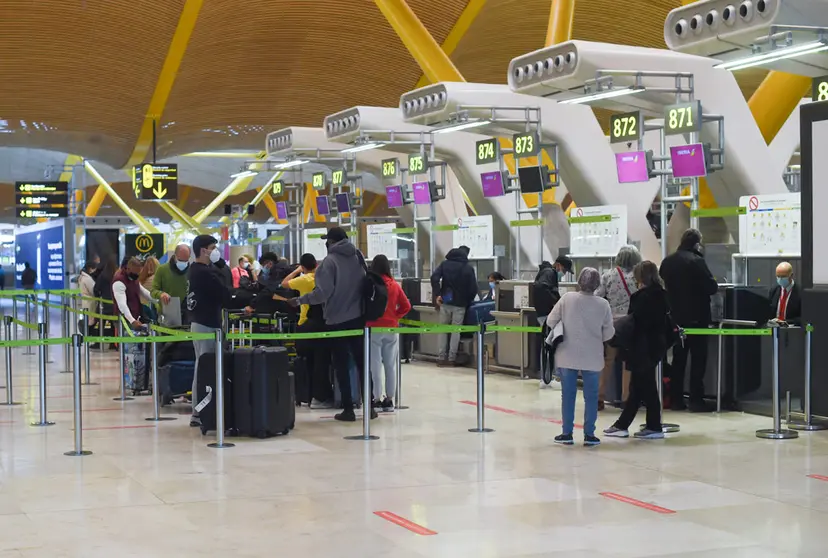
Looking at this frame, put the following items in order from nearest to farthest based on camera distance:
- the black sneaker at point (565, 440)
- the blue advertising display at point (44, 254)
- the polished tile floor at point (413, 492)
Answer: the polished tile floor at point (413, 492) → the black sneaker at point (565, 440) → the blue advertising display at point (44, 254)


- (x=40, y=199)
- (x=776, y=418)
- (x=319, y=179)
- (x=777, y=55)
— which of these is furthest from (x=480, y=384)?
(x=40, y=199)

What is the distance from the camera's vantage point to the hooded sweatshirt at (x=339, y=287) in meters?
10.4

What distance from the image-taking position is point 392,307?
440 inches

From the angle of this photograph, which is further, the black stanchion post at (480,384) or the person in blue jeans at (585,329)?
the black stanchion post at (480,384)

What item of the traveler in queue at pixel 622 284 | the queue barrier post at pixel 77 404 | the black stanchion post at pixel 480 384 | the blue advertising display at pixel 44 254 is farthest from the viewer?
the blue advertising display at pixel 44 254

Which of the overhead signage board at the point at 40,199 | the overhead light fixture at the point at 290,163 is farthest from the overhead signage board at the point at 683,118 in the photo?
the overhead signage board at the point at 40,199

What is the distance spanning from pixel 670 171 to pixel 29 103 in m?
16.9

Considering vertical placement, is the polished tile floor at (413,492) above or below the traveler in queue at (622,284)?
below

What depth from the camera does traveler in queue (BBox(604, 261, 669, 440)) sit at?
912cm

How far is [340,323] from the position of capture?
10.5 metres

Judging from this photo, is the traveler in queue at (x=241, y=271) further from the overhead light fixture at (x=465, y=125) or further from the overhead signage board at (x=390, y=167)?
the overhead light fixture at (x=465, y=125)

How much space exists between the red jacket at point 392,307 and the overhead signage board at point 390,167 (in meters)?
9.42

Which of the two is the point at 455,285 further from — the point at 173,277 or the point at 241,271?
the point at 173,277

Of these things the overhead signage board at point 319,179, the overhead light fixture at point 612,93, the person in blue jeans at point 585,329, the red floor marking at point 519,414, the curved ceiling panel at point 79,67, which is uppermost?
the curved ceiling panel at point 79,67
